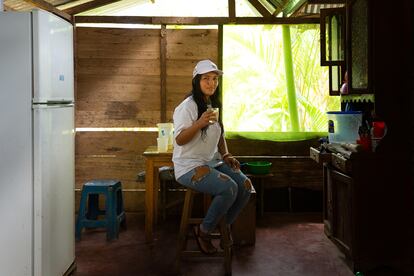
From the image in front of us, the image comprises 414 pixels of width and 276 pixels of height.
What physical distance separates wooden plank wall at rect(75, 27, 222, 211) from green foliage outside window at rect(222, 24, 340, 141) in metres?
0.36

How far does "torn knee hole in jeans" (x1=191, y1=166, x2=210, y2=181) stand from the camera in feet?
11.6

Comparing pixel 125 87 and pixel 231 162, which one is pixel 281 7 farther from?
pixel 231 162

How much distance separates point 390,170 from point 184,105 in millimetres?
1695

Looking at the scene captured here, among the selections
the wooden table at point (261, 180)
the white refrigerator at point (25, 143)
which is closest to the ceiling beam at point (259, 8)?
the wooden table at point (261, 180)

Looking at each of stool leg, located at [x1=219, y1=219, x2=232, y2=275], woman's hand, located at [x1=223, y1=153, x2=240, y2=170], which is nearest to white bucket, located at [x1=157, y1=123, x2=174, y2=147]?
woman's hand, located at [x1=223, y1=153, x2=240, y2=170]

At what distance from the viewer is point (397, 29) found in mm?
3670

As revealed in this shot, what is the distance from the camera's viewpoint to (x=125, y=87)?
5605 mm

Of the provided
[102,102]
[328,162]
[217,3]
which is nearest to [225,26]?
[217,3]

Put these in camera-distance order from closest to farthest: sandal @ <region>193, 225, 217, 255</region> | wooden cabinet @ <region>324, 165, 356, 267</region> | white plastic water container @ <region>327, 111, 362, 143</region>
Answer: wooden cabinet @ <region>324, 165, 356, 267</region> < sandal @ <region>193, 225, 217, 255</region> < white plastic water container @ <region>327, 111, 362, 143</region>

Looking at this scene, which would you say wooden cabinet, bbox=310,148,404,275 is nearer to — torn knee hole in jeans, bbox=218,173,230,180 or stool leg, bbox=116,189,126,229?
torn knee hole in jeans, bbox=218,173,230,180

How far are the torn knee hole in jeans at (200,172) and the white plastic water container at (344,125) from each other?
1413 millimetres

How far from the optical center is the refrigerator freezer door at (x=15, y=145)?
2965 millimetres

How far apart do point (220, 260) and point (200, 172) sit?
0.92 meters

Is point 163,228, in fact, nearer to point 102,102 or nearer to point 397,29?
point 102,102
